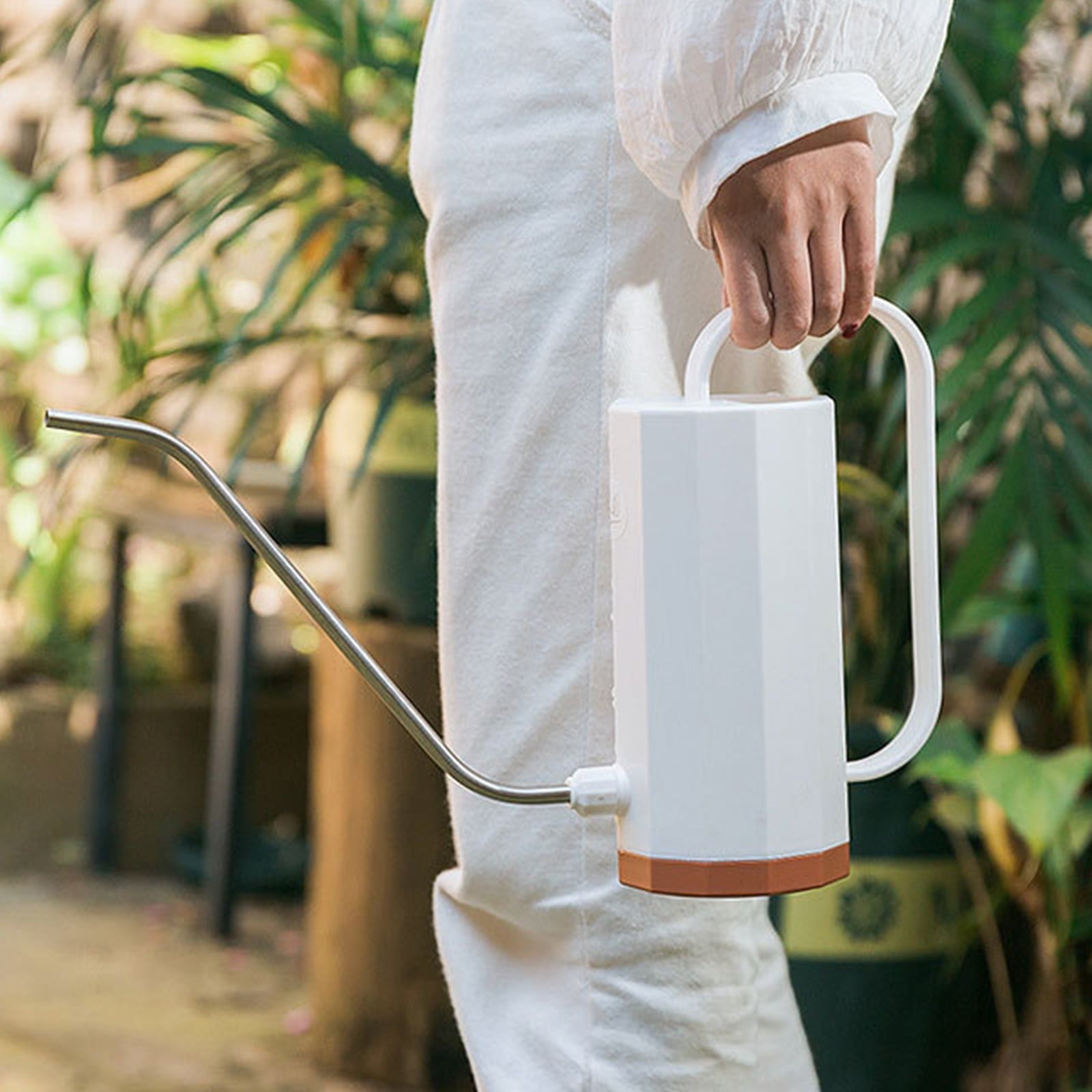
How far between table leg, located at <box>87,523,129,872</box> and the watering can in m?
2.03

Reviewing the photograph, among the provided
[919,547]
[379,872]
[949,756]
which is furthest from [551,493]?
[379,872]

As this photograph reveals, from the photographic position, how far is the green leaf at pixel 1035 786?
1432mm

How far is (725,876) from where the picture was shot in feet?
2.61

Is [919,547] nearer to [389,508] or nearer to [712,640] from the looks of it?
[712,640]

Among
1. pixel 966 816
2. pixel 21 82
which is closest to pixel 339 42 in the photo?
pixel 966 816

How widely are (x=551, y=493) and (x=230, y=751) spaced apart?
5.31 feet

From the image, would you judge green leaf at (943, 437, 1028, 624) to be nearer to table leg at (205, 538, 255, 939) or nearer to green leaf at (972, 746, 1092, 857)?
green leaf at (972, 746, 1092, 857)

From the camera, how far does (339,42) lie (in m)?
1.83

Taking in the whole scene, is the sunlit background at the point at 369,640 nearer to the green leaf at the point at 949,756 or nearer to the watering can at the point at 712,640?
the green leaf at the point at 949,756

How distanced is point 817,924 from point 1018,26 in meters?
0.73

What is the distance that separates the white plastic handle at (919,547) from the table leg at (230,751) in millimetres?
1657

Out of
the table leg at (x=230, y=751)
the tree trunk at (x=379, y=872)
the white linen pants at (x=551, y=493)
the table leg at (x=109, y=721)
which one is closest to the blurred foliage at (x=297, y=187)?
the tree trunk at (x=379, y=872)

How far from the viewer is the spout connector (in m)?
0.81

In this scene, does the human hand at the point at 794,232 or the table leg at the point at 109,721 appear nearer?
the human hand at the point at 794,232
